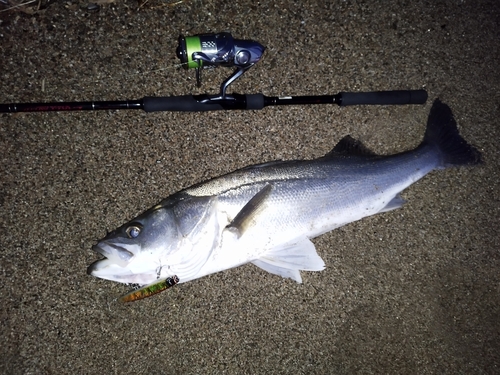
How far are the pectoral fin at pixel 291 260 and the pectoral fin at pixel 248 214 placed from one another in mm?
224

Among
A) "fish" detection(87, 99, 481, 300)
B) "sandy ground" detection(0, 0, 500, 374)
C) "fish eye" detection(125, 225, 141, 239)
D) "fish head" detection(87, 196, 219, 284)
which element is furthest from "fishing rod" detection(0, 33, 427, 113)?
"fish eye" detection(125, 225, 141, 239)

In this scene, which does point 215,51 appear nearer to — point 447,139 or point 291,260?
point 291,260

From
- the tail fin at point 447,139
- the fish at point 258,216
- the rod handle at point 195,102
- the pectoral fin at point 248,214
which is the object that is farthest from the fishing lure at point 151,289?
the tail fin at point 447,139

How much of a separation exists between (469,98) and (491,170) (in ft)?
1.58

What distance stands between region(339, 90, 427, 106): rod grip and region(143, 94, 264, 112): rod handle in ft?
1.74

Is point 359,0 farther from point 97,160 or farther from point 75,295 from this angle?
point 75,295

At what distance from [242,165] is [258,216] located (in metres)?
0.42

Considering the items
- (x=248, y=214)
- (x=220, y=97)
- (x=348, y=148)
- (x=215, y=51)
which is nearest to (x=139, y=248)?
(x=248, y=214)

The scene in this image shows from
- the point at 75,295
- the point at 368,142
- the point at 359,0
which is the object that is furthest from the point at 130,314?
the point at 359,0

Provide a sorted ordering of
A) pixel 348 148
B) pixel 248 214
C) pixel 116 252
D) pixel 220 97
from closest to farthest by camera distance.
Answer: pixel 116 252
pixel 248 214
pixel 220 97
pixel 348 148

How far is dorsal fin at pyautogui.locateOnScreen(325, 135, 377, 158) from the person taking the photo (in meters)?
1.95

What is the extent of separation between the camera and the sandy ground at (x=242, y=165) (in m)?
1.89

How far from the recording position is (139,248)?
62.5 inches

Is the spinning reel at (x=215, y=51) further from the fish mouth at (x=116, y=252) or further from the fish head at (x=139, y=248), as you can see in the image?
the fish mouth at (x=116, y=252)
